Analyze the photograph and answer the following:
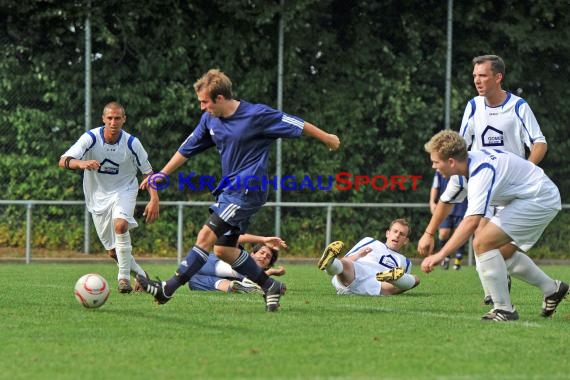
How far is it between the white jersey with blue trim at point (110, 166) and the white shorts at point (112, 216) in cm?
7

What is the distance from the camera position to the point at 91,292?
8750mm

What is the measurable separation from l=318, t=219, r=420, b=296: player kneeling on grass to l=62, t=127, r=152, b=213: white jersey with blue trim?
2158mm

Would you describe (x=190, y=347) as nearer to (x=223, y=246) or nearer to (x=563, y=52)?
(x=223, y=246)

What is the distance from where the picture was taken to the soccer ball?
8.76 m

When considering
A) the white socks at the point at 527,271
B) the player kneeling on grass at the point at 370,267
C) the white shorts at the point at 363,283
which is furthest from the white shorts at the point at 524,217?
the white shorts at the point at 363,283

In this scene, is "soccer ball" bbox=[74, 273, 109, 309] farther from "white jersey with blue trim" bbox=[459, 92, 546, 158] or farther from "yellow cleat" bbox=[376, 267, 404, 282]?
"white jersey with blue trim" bbox=[459, 92, 546, 158]

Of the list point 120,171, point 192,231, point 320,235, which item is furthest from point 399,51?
point 120,171

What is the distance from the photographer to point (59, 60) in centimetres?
1839

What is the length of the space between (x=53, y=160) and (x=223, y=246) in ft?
32.6

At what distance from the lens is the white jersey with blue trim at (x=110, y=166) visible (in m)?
11.3

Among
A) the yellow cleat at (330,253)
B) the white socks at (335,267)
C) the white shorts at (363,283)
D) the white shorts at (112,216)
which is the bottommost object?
the white shorts at (363,283)

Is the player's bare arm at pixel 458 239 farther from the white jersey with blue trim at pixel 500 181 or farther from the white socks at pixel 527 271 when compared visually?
the white socks at pixel 527 271

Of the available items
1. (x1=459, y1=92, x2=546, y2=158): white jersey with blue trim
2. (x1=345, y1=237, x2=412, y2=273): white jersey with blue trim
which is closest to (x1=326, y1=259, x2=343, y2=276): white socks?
(x1=345, y1=237, x2=412, y2=273): white jersey with blue trim

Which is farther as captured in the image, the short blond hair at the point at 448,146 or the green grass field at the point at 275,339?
the short blond hair at the point at 448,146
